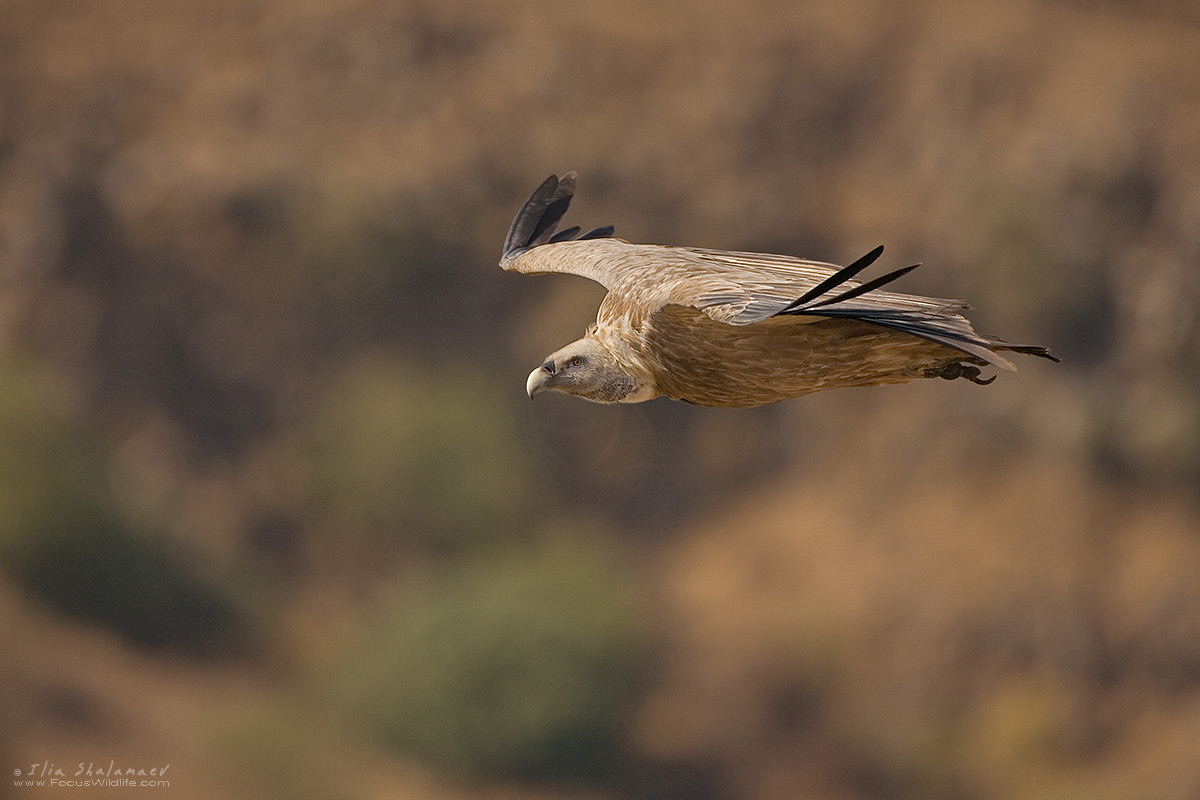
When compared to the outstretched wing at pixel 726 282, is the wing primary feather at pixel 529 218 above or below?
above

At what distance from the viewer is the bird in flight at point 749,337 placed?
193 inches

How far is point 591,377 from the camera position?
232 inches

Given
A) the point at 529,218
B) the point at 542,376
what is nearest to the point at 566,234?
the point at 529,218

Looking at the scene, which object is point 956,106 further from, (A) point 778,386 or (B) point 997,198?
(A) point 778,386

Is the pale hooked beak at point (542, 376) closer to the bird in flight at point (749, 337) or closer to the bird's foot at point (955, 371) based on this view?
the bird in flight at point (749, 337)

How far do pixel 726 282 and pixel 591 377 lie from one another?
0.76 meters

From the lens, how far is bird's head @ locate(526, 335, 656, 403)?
5879 mm

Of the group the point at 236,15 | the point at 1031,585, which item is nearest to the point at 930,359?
the point at 1031,585

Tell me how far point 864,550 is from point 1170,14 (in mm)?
12464

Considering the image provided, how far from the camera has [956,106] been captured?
31.5 meters

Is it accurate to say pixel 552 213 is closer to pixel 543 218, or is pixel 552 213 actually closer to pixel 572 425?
pixel 543 218

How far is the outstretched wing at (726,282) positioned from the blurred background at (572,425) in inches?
844

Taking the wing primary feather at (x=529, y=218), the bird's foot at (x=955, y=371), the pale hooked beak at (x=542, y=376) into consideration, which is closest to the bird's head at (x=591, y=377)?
the pale hooked beak at (x=542, y=376)

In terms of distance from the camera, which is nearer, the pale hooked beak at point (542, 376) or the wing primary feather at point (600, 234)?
the pale hooked beak at point (542, 376)
